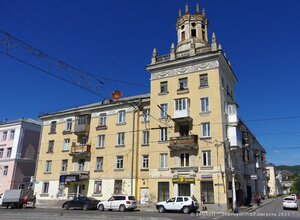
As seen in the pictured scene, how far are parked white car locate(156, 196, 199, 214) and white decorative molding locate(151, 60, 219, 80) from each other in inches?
642

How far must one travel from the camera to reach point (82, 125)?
145 feet

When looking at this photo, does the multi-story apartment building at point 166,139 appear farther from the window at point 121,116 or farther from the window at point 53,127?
the window at point 53,127

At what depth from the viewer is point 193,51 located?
39.0 metres

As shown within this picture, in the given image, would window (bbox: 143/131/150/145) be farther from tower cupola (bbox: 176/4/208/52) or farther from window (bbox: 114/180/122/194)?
tower cupola (bbox: 176/4/208/52)

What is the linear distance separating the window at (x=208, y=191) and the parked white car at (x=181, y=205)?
170 inches

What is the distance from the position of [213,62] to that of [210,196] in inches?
625

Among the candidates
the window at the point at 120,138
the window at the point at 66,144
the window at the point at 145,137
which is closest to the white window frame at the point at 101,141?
the window at the point at 120,138

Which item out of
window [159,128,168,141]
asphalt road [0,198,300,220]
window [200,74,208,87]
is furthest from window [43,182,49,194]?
window [200,74,208,87]

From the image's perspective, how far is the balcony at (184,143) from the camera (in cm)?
3462

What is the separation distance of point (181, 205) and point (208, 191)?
19.0 feet

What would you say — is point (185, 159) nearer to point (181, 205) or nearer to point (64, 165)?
point (181, 205)

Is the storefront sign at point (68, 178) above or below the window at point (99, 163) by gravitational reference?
below

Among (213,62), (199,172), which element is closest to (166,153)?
(199,172)

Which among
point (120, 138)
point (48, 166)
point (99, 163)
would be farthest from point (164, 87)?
point (48, 166)
